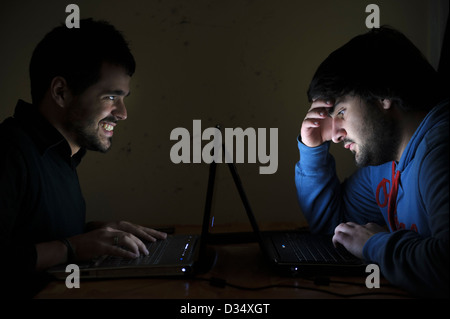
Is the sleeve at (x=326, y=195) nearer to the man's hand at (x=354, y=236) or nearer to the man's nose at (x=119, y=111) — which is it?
the man's hand at (x=354, y=236)

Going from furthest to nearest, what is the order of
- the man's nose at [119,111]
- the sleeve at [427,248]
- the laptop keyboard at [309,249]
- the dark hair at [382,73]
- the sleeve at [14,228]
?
the man's nose at [119,111]
the dark hair at [382,73]
the laptop keyboard at [309,249]
the sleeve at [14,228]
the sleeve at [427,248]

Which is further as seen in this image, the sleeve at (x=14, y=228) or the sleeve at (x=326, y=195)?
the sleeve at (x=326, y=195)

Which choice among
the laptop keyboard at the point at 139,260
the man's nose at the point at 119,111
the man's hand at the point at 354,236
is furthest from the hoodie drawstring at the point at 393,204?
the man's nose at the point at 119,111

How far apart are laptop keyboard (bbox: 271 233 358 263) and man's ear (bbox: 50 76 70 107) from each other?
791mm

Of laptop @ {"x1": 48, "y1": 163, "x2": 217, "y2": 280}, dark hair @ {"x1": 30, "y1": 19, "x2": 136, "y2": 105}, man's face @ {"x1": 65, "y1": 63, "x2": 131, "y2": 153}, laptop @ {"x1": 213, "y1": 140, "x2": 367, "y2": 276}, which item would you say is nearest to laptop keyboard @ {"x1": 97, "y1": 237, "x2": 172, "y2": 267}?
laptop @ {"x1": 48, "y1": 163, "x2": 217, "y2": 280}

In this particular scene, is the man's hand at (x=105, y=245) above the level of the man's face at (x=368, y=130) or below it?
below

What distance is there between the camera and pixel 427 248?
66 cm

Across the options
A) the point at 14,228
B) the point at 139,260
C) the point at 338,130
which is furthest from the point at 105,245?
the point at 338,130

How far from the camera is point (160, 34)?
1537 mm

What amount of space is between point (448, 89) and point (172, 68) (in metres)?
1.05

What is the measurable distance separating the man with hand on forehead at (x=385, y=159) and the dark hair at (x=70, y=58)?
28.2 inches

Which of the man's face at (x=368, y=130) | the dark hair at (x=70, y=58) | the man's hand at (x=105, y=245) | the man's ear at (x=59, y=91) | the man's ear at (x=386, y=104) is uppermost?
the dark hair at (x=70, y=58)

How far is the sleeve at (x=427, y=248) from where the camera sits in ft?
2.12
